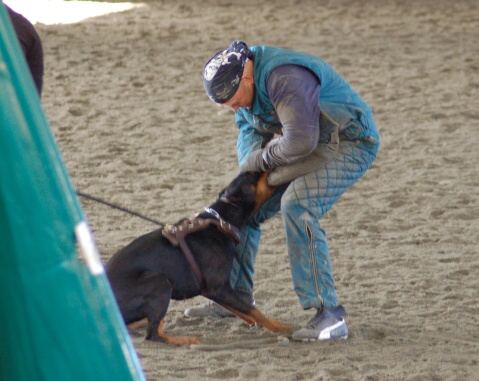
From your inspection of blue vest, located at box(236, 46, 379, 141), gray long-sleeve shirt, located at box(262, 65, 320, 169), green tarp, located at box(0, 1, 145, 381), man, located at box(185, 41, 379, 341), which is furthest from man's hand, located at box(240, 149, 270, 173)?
green tarp, located at box(0, 1, 145, 381)

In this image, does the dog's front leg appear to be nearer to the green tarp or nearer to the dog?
the dog

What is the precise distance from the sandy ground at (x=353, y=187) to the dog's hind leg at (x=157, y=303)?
60mm

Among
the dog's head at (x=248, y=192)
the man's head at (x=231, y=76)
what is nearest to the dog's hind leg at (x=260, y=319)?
the dog's head at (x=248, y=192)

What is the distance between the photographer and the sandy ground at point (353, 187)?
4.22 meters

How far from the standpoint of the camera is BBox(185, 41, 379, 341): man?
4016mm

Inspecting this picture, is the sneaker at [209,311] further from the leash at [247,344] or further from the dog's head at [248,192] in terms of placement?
the dog's head at [248,192]

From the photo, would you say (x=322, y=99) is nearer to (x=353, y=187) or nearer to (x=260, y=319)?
(x=260, y=319)

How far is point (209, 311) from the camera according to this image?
4797mm

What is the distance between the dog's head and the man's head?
45 centimetres

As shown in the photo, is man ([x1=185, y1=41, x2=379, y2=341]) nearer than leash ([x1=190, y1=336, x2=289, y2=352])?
Yes

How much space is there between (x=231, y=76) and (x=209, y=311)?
144cm

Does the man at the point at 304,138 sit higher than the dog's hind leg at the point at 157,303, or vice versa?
the man at the point at 304,138

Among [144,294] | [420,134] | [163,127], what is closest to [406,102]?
[420,134]

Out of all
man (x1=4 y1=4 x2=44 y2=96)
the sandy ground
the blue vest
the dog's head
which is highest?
man (x1=4 y1=4 x2=44 y2=96)
